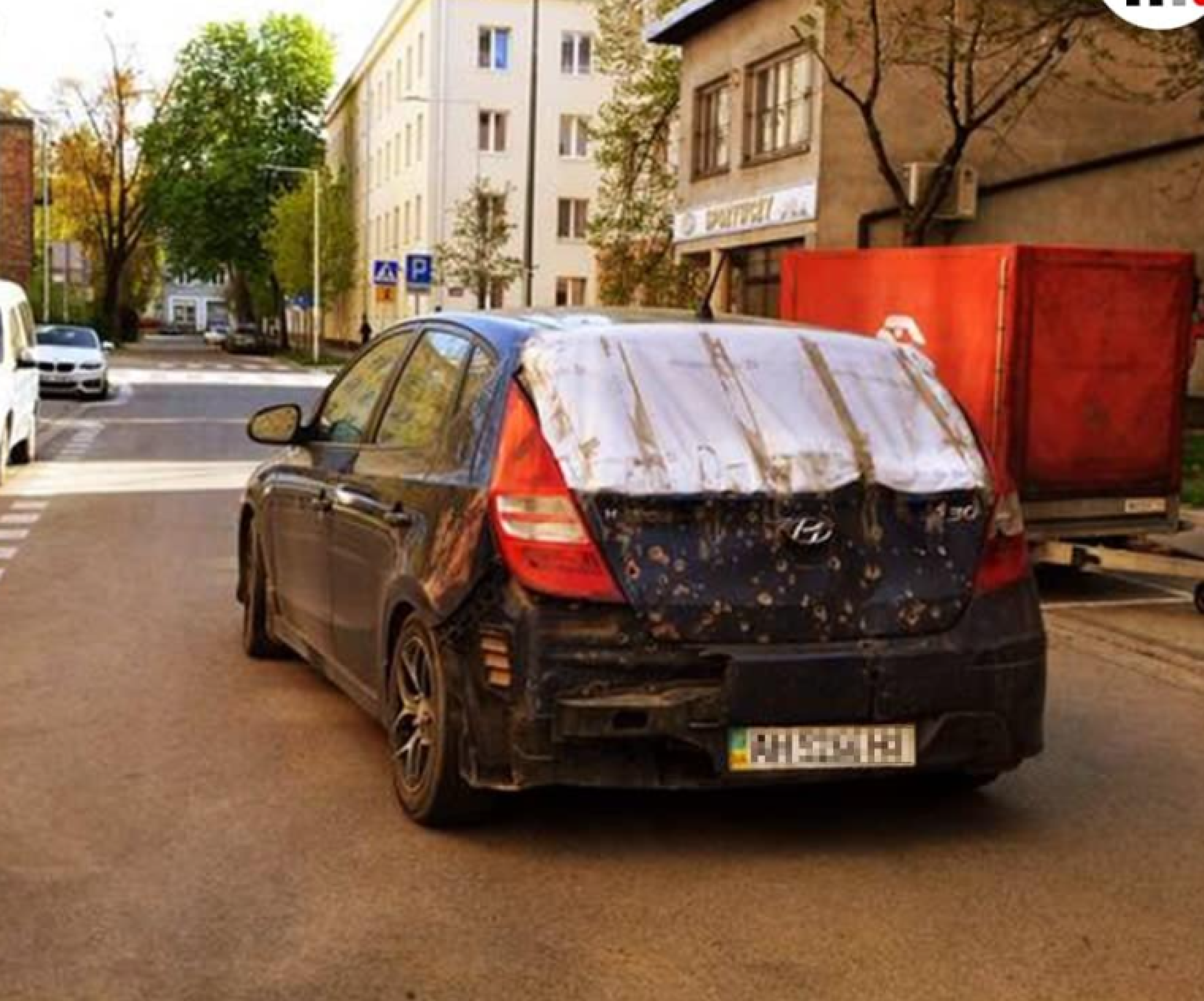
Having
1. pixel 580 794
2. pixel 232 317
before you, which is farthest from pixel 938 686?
pixel 232 317

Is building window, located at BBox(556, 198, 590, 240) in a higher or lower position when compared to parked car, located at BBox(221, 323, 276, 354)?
higher

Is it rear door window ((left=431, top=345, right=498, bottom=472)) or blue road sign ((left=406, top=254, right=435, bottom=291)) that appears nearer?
rear door window ((left=431, top=345, right=498, bottom=472))

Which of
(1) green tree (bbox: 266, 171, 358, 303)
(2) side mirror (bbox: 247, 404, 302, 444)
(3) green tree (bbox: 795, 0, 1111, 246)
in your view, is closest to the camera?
(2) side mirror (bbox: 247, 404, 302, 444)

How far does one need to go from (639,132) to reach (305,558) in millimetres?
29666

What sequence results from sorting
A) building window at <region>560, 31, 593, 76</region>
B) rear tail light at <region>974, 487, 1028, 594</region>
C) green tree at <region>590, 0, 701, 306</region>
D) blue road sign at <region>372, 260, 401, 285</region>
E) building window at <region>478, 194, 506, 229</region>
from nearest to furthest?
rear tail light at <region>974, 487, 1028, 594</region>, green tree at <region>590, 0, 701, 306</region>, blue road sign at <region>372, 260, 401, 285</region>, building window at <region>478, 194, 506, 229</region>, building window at <region>560, 31, 593, 76</region>

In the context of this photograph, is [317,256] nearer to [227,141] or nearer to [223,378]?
[223,378]

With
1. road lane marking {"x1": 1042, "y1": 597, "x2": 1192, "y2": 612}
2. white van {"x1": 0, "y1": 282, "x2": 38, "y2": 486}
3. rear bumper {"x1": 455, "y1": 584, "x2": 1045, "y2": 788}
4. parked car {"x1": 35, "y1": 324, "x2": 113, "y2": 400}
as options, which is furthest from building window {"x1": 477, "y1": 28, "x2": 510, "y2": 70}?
rear bumper {"x1": 455, "y1": 584, "x2": 1045, "y2": 788}

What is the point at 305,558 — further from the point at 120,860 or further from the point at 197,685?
the point at 120,860

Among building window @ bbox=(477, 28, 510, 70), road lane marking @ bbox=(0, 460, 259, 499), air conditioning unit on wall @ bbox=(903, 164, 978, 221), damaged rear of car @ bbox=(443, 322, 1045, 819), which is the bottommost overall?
road lane marking @ bbox=(0, 460, 259, 499)

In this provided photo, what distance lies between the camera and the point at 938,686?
491cm

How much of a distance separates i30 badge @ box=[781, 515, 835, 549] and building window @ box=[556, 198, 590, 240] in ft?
181

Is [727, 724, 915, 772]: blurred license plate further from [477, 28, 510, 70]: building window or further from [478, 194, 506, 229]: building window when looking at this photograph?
[477, 28, 510, 70]: building window

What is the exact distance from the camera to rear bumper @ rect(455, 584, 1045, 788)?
4715 millimetres

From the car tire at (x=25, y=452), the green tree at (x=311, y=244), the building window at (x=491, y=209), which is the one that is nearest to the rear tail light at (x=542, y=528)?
the car tire at (x=25, y=452)
